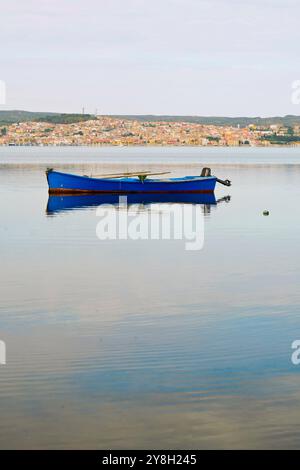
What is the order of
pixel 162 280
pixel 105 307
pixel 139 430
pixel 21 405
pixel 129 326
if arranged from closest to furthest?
pixel 139 430 < pixel 21 405 < pixel 129 326 < pixel 105 307 < pixel 162 280

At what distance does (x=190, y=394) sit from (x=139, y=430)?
1.41m

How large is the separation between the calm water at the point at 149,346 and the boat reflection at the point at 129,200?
19169 millimetres

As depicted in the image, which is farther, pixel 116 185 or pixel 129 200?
pixel 116 185

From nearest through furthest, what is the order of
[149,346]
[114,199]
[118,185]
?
[149,346]
[114,199]
[118,185]

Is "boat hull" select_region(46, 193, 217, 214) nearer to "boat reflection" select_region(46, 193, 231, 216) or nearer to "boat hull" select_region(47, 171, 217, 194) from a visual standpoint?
"boat reflection" select_region(46, 193, 231, 216)

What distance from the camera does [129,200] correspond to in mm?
53719

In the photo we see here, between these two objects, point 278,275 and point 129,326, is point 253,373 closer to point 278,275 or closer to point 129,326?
point 129,326

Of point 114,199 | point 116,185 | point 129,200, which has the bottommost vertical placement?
point 129,200

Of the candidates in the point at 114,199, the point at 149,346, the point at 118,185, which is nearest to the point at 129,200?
the point at 114,199

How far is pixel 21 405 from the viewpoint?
10.8 m

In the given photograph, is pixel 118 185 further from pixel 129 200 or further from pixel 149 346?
pixel 149 346

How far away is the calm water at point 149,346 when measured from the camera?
10.2 metres

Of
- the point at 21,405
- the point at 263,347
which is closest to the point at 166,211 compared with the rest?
the point at 263,347

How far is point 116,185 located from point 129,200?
2056 millimetres
